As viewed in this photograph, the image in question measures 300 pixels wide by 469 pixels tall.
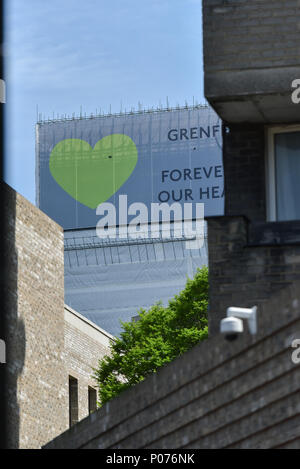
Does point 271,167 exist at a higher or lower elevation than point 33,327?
lower

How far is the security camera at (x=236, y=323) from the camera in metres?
10.6

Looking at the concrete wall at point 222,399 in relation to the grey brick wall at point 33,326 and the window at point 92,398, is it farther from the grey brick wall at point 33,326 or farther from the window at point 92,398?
the window at point 92,398

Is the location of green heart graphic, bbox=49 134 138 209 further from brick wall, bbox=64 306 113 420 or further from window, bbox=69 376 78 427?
window, bbox=69 376 78 427

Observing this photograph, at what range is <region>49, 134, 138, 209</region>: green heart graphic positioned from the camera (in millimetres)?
101438

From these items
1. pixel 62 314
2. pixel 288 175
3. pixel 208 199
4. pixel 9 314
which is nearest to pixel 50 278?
pixel 62 314

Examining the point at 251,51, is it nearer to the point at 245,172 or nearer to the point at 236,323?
the point at 245,172

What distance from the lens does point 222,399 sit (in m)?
11.4

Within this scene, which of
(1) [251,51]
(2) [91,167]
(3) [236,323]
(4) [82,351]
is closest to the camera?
(3) [236,323]

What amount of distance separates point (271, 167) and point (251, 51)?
5.69 feet

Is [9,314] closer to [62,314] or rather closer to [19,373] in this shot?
[19,373]

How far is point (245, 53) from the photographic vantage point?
14.5m

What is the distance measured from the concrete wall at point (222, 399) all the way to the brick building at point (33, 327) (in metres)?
14.6

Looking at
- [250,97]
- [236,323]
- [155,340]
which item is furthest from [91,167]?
[236,323]
